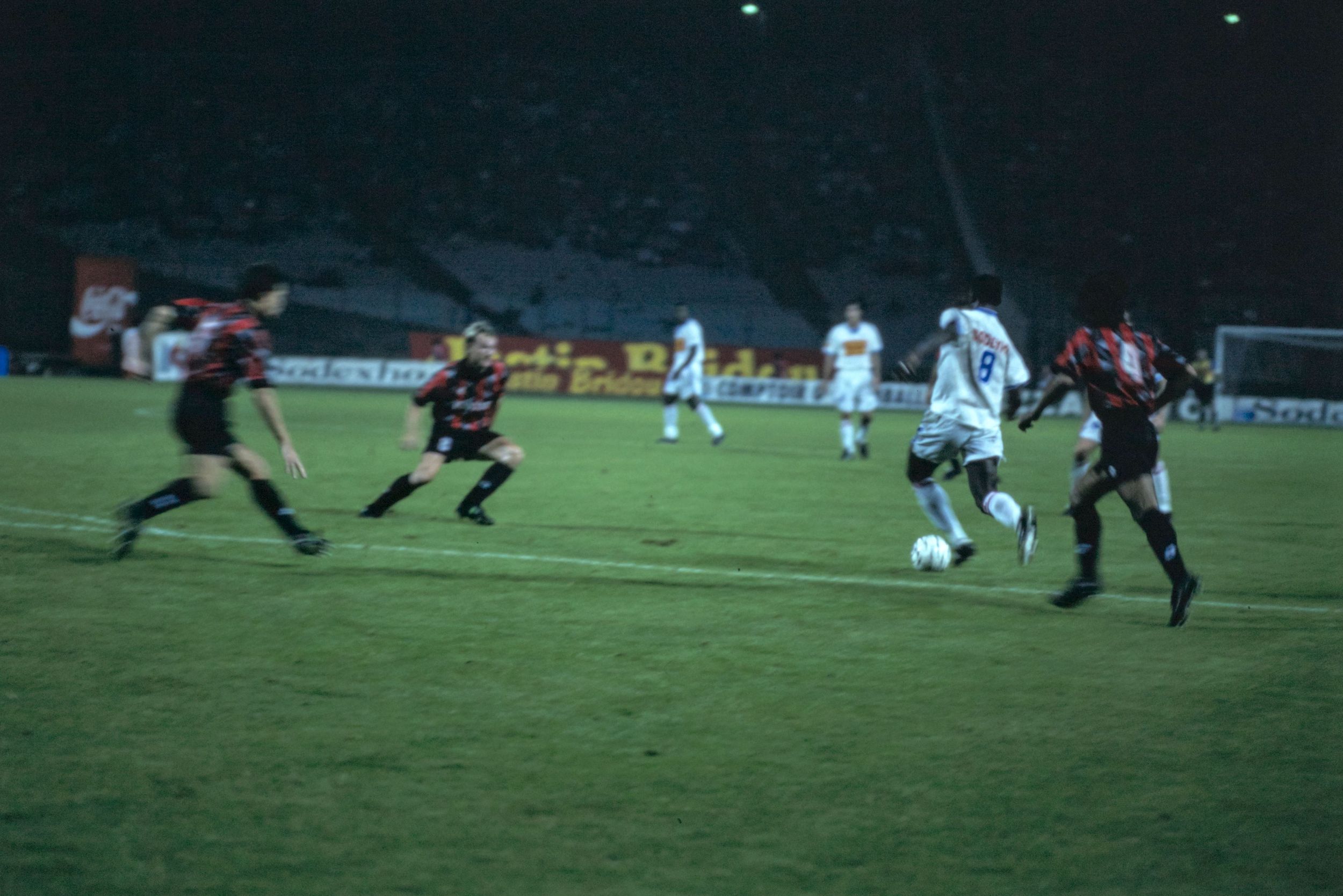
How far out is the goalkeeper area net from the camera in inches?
1341

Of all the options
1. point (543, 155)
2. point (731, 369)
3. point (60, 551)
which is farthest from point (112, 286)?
point (60, 551)

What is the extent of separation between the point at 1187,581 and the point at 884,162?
3855 cm

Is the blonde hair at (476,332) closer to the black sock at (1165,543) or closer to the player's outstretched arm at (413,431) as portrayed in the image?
the player's outstretched arm at (413,431)

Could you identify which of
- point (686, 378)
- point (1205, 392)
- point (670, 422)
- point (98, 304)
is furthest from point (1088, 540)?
point (98, 304)

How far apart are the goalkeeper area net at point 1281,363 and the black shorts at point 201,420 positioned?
31.9m

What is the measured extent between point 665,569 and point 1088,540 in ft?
8.34

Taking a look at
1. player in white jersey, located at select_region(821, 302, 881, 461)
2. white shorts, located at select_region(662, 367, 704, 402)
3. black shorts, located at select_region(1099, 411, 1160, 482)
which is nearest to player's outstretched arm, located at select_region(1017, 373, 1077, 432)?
black shorts, located at select_region(1099, 411, 1160, 482)

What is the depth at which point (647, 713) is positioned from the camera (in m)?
4.70

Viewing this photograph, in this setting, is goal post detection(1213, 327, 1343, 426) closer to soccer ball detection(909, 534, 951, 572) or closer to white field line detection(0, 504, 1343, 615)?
soccer ball detection(909, 534, 951, 572)

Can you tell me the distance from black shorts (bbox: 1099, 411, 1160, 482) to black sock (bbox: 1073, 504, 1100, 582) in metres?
0.31

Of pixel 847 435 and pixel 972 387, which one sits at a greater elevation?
pixel 972 387

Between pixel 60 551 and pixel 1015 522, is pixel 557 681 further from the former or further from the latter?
pixel 60 551

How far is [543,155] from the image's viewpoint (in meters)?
43.7

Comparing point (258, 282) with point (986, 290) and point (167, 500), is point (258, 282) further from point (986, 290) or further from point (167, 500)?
point (986, 290)
